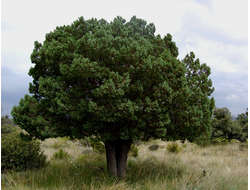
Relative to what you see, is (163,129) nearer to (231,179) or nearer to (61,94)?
(61,94)

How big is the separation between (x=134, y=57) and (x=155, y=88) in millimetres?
998

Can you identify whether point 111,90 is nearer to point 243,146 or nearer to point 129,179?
point 129,179

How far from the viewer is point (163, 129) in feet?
17.8

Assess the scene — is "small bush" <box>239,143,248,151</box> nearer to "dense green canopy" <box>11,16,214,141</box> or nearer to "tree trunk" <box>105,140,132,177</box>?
"dense green canopy" <box>11,16,214,141</box>

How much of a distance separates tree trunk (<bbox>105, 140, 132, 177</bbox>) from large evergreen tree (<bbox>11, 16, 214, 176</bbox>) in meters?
1.06

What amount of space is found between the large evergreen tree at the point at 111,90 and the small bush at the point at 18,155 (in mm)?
2288

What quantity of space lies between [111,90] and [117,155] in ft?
11.6

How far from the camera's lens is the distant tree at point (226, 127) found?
14.6 m

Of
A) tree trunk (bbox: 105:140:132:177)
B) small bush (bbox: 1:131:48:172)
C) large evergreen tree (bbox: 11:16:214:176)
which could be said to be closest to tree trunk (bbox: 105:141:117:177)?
tree trunk (bbox: 105:140:132:177)

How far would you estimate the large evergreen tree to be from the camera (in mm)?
4996

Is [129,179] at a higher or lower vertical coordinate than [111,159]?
lower

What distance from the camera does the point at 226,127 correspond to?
14.8 m

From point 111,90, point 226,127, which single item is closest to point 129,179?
point 111,90

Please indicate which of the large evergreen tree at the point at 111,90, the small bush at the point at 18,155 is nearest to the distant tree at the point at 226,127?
the large evergreen tree at the point at 111,90
